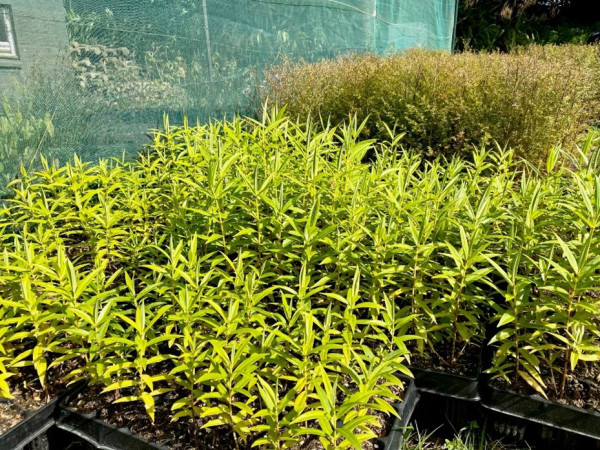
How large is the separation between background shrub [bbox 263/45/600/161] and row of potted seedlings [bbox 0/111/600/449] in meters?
1.73

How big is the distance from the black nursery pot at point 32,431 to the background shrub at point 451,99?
2.65m

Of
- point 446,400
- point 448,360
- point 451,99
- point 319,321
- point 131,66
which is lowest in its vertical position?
point 446,400

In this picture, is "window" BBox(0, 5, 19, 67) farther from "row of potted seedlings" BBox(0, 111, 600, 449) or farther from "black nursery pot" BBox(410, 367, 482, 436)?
"black nursery pot" BBox(410, 367, 482, 436)

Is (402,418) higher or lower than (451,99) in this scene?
lower

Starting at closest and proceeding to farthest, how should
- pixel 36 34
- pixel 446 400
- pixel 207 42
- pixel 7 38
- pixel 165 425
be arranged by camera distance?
pixel 165 425 → pixel 446 400 → pixel 7 38 → pixel 36 34 → pixel 207 42

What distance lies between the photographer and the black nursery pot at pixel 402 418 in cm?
183

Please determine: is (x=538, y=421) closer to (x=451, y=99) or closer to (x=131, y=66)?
(x=451, y=99)

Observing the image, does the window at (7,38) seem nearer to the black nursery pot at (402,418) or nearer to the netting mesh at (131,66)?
the netting mesh at (131,66)

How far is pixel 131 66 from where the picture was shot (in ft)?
13.5

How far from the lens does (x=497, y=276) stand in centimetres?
254

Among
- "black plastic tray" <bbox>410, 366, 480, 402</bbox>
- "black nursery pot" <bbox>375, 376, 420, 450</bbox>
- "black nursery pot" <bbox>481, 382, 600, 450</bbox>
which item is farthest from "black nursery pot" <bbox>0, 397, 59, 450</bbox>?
"black nursery pot" <bbox>481, 382, 600, 450</bbox>

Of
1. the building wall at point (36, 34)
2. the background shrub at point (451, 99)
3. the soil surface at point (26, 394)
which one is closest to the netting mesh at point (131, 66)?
the building wall at point (36, 34)

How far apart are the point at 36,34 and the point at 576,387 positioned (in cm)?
363

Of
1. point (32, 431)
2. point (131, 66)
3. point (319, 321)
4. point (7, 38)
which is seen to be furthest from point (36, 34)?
point (319, 321)
